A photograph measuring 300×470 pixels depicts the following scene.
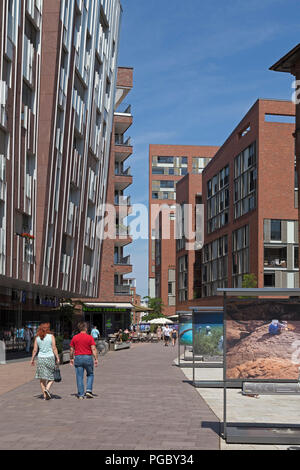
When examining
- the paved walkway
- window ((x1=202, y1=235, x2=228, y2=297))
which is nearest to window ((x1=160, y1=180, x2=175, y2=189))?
window ((x1=202, y1=235, x2=228, y2=297))

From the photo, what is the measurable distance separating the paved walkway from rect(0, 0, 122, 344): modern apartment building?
1165 centimetres

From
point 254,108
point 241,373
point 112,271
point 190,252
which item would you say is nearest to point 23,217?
point 241,373

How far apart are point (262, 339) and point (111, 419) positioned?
9.54 ft

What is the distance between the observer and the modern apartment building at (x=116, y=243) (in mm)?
59428

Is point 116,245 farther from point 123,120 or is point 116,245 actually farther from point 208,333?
point 208,333

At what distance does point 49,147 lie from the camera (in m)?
31.7

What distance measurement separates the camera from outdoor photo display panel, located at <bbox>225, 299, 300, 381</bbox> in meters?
10.1

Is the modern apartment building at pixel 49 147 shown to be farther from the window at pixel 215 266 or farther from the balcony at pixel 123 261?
the window at pixel 215 266

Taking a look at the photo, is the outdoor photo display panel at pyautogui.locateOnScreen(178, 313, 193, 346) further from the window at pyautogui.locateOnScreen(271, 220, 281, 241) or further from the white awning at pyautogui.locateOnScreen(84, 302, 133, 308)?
the window at pyautogui.locateOnScreen(271, 220, 281, 241)

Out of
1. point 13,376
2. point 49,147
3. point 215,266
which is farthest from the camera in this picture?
point 215,266

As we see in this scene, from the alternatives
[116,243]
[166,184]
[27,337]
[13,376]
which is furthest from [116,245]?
[166,184]

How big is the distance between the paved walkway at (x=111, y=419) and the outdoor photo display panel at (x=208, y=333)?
2.47 meters

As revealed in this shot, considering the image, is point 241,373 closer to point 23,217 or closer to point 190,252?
point 23,217

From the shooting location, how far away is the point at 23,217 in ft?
98.8
